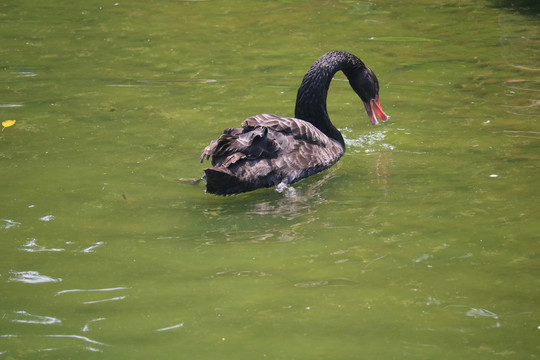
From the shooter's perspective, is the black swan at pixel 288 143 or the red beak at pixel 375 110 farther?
the red beak at pixel 375 110

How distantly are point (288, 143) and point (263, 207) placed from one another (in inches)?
30.5

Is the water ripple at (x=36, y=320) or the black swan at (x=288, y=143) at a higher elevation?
the black swan at (x=288, y=143)

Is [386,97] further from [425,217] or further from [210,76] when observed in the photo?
[425,217]

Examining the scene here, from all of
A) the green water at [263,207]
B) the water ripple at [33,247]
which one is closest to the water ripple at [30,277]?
the green water at [263,207]

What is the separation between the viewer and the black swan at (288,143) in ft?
18.6

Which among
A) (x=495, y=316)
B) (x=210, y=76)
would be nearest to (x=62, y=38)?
(x=210, y=76)

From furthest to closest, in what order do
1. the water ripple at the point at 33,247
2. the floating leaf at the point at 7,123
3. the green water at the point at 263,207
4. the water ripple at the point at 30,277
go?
the floating leaf at the point at 7,123 < the water ripple at the point at 33,247 < the water ripple at the point at 30,277 < the green water at the point at 263,207

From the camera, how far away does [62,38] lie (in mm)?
10023

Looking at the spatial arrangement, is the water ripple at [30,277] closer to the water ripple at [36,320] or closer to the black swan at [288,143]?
the water ripple at [36,320]

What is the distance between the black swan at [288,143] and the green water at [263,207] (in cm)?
13

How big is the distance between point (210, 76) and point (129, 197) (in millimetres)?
3150

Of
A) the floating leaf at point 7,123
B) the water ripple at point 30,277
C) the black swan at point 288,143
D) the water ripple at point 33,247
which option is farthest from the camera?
the floating leaf at point 7,123

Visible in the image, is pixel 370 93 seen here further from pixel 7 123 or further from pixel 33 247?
pixel 33 247

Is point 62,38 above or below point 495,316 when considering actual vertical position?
above
